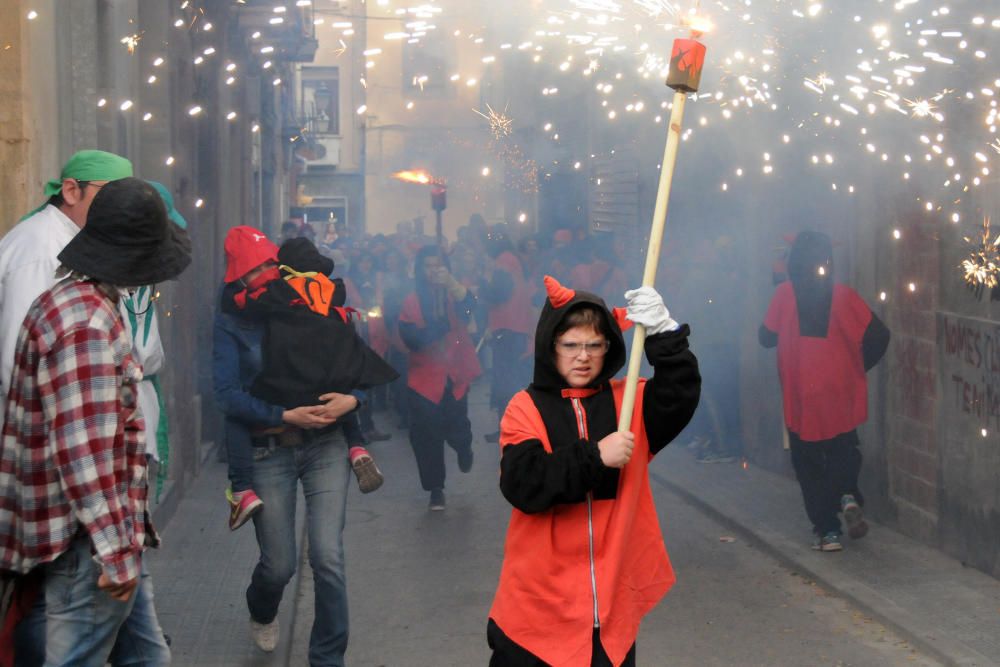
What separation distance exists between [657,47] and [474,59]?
988 inches

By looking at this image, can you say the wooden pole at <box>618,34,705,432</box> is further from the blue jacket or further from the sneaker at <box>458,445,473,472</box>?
the sneaker at <box>458,445,473,472</box>

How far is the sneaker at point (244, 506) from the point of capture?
539 cm

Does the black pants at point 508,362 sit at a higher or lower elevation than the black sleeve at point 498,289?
lower

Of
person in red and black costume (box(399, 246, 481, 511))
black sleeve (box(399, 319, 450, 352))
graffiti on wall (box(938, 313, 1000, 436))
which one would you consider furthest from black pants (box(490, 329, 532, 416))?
graffiti on wall (box(938, 313, 1000, 436))

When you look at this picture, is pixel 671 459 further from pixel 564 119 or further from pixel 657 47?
pixel 564 119

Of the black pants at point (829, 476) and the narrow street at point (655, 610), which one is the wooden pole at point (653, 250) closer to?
the narrow street at point (655, 610)

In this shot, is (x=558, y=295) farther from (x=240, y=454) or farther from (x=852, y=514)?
(x=852, y=514)

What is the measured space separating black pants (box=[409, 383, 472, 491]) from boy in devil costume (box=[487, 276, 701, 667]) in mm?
6034

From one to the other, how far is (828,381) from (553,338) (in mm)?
4555

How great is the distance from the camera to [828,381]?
7.93 meters

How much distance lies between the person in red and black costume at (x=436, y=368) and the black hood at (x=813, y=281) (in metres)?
2.93

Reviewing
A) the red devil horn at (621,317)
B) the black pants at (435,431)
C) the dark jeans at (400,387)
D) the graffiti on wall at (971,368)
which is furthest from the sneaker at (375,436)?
the red devil horn at (621,317)

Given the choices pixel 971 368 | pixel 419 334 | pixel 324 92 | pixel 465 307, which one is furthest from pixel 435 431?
pixel 324 92

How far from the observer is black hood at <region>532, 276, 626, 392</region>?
3686mm
